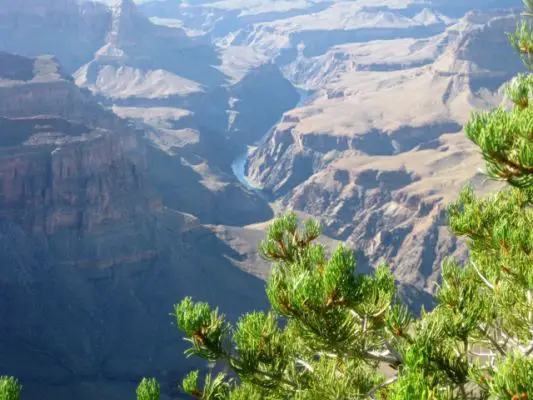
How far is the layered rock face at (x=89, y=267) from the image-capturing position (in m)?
55.7

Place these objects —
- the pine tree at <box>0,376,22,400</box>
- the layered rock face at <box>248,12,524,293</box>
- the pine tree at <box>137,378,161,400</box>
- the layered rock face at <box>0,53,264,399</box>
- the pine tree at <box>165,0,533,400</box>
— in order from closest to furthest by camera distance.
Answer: the pine tree at <box>165,0,533,400</box>, the pine tree at <box>0,376,22,400</box>, the pine tree at <box>137,378,161,400</box>, the layered rock face at <box>0,53,264,399</box>, the layered rock face at <box>248,12,524,293</box>

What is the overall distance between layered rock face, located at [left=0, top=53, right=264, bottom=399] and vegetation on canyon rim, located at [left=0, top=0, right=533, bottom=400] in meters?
47.4

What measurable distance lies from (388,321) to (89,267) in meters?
65.6

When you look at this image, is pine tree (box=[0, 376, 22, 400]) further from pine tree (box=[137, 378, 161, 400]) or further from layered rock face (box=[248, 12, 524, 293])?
layered rock face (box=[248, 12, 524, 293])

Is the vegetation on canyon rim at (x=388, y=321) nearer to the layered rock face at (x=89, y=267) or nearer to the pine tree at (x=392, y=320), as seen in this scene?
the pine tree at (x=392, y=320)

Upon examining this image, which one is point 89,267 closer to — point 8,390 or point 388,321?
point 8,390

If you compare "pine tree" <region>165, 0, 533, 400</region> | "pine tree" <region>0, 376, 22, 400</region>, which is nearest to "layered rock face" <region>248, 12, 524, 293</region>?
"pine tree" <region>165, 0, 533, 400</region>

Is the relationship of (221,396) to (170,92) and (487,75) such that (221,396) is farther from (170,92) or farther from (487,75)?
(170,92)

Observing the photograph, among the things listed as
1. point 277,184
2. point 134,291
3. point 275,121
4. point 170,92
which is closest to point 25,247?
point 134,291

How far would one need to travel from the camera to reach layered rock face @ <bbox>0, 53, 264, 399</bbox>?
55688mm

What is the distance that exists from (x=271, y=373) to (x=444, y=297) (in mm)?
1984

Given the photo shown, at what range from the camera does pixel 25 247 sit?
65938 mm

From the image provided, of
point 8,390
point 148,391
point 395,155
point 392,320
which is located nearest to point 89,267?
point 148,391

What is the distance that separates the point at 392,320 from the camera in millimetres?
5926
